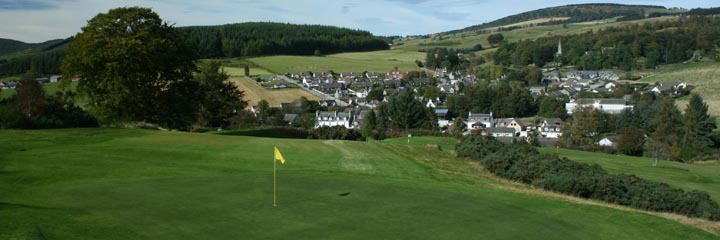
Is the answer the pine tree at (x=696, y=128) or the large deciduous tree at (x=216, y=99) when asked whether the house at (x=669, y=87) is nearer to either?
the pine tree at (x=696, y=128)

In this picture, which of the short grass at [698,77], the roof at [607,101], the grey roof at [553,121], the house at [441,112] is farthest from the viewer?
the roof at [607,101]

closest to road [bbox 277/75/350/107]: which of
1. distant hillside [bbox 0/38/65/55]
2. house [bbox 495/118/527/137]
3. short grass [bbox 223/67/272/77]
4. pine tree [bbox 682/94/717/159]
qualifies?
short grass [bbox 223/67/272/77]

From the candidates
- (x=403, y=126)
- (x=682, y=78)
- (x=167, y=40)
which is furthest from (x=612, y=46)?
(x=167, y=40)

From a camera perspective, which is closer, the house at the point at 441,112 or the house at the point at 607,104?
the house at the point at 607,104

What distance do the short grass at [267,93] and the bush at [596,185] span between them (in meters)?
82.6

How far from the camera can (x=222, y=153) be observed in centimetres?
2694

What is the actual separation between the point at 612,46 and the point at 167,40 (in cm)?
17056

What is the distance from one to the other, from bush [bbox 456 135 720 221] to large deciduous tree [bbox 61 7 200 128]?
1853cm

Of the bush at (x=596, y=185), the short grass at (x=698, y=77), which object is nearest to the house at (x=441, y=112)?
the short grass at (x=698, y=77)

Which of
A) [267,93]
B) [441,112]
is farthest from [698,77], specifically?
[267,93]

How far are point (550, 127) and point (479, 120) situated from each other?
14.1m

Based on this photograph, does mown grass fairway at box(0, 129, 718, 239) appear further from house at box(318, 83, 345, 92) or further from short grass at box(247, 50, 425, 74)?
short grass at box(247, 50, 425, 74)

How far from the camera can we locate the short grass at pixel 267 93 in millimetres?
113625

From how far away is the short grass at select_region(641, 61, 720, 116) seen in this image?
119363 millimetres
